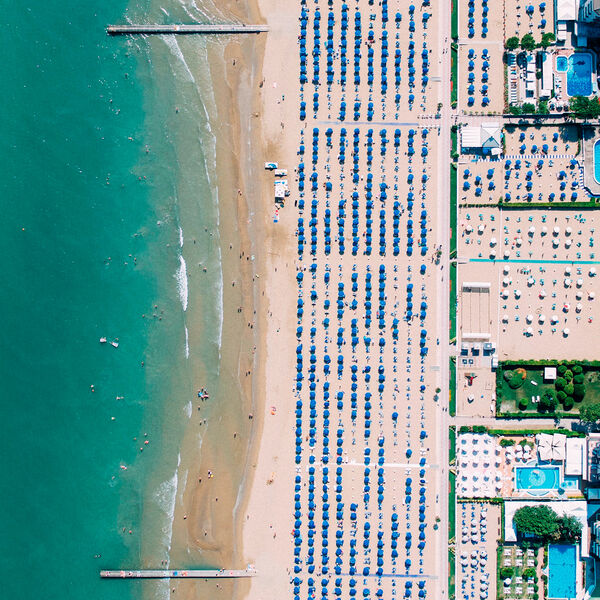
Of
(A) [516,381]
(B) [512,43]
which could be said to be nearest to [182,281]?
(A) [516,381]

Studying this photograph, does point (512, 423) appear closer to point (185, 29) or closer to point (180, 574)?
point (180, 574)

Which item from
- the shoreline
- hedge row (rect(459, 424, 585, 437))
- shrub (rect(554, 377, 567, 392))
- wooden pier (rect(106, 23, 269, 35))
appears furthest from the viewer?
wooden pier (rect(106, 23, 269, 35))

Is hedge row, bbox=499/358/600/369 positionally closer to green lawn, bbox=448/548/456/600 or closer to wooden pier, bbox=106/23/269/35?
green lawn, bbox=448/548/456/600

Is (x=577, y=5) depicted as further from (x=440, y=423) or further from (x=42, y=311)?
(x=42, y=311)

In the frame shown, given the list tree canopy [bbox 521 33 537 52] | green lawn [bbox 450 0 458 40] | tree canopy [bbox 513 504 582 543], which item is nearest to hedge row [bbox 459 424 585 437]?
tree canopy [bbox 513 504 582 543]

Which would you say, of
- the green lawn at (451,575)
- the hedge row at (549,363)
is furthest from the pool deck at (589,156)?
the green lawn at (451,575)

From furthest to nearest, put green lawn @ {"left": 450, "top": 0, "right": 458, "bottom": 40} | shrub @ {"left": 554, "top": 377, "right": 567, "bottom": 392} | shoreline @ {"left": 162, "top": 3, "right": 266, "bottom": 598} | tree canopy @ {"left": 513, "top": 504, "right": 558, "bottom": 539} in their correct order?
shoreline @ {"left": 162, "top": 3, "right": 266, "bottom": 598}
green lawn @ {"left": 450, "top": 0, "right": 458, "bottom": 40}
shrub @ {"left": 554, "top": 377, "right": 567, "bottom": 392}
tree canopy @ {"left": 513, "top": 504, "right": 558, "bottom": 539}
